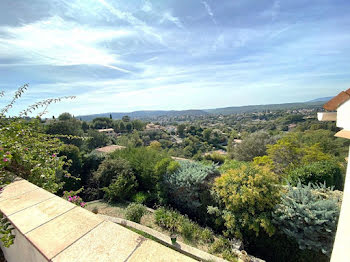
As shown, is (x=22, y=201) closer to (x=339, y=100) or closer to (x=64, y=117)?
(x=339, y=100)

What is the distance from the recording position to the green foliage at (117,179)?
7.17 meters

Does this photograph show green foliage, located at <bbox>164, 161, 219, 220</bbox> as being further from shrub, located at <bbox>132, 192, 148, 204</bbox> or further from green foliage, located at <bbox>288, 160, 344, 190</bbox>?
green foliage, located at <bbox>288, 160, 344, 190</bbox>

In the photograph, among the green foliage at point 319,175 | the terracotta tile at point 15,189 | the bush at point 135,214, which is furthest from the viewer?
the green foliage at point 319,175

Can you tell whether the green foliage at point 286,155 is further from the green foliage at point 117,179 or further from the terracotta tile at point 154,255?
the terracotta tile at point 154,255

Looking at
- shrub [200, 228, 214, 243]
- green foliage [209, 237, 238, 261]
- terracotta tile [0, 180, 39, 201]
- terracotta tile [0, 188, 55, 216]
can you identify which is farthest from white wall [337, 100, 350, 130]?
shrub [200, 228, 214, 243]

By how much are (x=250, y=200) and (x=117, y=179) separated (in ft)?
18.6

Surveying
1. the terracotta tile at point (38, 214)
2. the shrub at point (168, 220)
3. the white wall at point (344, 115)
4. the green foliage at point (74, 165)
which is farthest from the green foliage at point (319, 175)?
the green foliage at point (74, 165)

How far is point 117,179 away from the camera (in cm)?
743

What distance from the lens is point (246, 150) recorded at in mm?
17938

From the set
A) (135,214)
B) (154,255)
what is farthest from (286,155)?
(154,255)

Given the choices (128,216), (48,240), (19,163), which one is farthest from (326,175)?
(19,163)

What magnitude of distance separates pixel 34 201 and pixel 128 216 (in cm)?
442

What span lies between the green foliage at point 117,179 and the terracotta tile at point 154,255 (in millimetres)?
6829

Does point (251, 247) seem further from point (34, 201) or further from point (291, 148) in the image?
point (291, 148)
